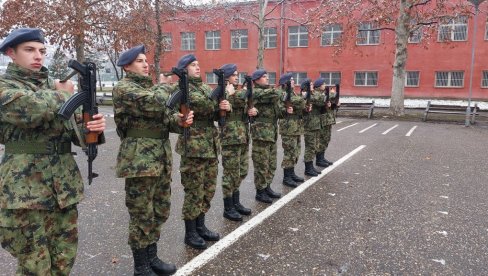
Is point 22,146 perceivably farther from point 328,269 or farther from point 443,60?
point 443,60

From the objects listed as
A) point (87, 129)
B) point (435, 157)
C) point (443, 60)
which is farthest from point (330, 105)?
point (443, 60)

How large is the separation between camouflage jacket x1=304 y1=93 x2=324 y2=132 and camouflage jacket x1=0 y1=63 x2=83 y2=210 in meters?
5.25

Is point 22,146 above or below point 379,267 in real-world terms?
above

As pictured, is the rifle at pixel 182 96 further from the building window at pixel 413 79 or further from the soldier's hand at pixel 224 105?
the building window at pixel 413 79

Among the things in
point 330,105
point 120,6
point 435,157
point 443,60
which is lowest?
point 435,157

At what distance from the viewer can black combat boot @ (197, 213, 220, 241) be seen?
13.6 ft

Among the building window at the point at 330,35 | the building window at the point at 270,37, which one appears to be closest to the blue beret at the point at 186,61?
the building window at the point at 330,35

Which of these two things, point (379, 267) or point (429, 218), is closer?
point (379, 267)

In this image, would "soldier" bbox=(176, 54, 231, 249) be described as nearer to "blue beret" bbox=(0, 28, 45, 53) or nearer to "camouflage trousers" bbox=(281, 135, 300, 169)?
"blue beret" bbox=(0, 28, 45, 53)

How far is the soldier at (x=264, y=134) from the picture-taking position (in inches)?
213

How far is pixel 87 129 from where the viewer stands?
2541 mm

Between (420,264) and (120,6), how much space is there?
57.5 ft

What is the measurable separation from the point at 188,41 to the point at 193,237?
105ft

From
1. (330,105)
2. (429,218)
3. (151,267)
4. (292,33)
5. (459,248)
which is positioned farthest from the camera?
(292,33)
